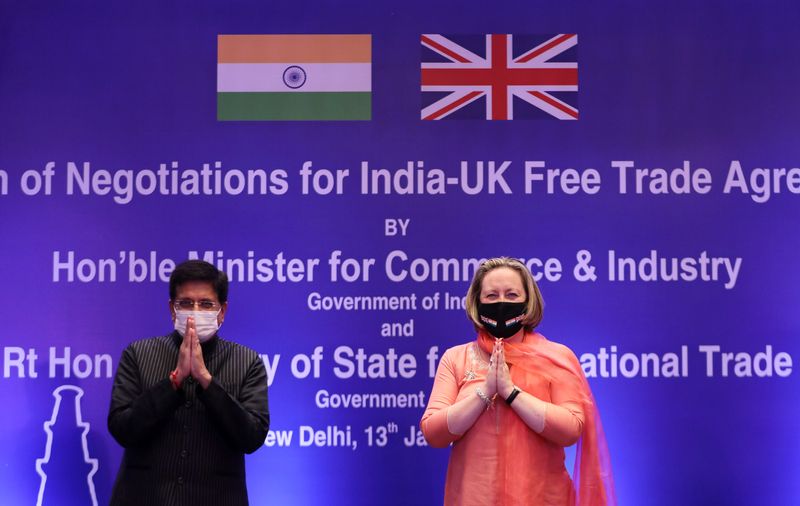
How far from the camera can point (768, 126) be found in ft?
12.7

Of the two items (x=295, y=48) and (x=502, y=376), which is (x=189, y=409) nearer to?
(x=502, y=376)

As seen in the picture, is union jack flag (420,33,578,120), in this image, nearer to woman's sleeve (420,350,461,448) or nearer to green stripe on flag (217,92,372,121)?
green stripe on flag (217,92,372,121)

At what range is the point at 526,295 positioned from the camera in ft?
8.72

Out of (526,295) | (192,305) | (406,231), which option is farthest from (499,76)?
(192,305)

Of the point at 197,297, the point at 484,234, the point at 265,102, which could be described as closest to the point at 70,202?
the point at 265,102

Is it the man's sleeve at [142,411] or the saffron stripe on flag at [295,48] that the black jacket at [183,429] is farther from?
the saffron stripe on flag at [295,48]

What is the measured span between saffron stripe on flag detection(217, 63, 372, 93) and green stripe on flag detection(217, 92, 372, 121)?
0.09 ft

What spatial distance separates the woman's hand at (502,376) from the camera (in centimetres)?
249

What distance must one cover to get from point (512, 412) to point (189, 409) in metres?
0.99

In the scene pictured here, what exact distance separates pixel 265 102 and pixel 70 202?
0.99 metres

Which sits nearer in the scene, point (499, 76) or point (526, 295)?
point (526, 295)

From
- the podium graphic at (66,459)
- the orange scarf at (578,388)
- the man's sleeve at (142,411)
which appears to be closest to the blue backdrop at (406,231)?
the podium graphic at (66,459)

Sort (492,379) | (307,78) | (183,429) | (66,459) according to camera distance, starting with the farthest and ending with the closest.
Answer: (307,78)
(66,459)
(183,429)
(492,379)

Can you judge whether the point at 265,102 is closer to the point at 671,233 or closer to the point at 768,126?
the point at 671,233
